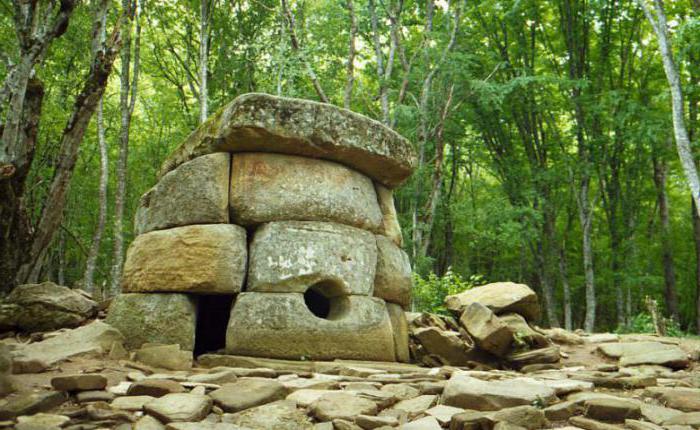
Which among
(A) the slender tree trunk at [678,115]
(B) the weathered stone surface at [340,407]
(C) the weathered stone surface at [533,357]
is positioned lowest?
(C) the weathered stone surface at [533,357]

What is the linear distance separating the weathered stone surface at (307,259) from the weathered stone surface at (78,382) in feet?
A: 6.25

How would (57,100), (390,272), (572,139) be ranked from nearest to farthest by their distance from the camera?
(390,272) → (57,100) → (572,139)

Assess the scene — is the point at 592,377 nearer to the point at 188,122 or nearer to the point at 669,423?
the point at 669,423

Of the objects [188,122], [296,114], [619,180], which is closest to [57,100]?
[188,122]

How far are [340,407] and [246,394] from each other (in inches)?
25.0

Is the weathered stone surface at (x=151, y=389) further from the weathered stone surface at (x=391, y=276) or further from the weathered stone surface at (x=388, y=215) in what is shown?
the weathered stone surface at (x=388, y=215)

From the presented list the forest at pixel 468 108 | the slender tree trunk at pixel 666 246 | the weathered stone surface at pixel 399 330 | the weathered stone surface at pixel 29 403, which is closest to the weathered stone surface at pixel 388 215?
the weathered stone surface at pixel 399 330

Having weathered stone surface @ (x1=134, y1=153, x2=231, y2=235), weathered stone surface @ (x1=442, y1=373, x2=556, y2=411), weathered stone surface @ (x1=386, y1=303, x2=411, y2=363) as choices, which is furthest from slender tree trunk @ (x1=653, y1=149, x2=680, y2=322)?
weathered stone surface @ (x1=134, y1=153, x2=231, y2=235)

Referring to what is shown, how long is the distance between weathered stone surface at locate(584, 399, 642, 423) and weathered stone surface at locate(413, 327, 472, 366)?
2.54 m

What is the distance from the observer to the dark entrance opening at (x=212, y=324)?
257 inches

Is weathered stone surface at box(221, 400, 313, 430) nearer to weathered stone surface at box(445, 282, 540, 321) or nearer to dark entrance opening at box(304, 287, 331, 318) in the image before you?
dark entrance opening at box(304, 287, 331, 318)

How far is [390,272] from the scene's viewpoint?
6.16m

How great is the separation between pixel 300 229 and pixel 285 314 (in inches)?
33.6

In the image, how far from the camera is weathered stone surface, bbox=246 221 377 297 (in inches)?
208
